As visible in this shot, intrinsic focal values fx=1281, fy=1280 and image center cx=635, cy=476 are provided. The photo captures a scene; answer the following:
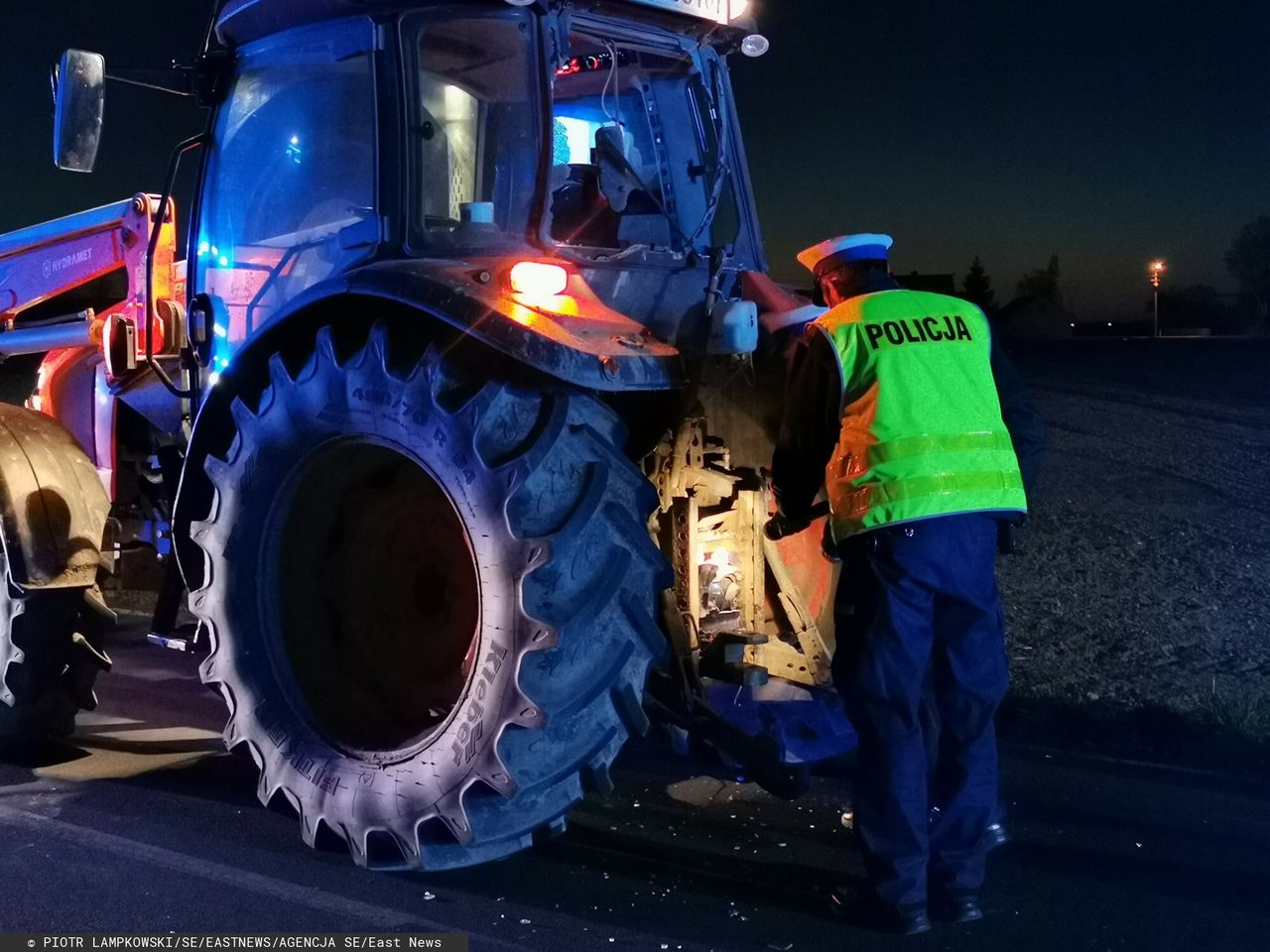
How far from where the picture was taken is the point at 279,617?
13.5 ft

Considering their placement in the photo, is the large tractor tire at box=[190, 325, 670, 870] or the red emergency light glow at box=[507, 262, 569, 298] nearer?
the large tractor tire at box=[190, 325, 670, 870]

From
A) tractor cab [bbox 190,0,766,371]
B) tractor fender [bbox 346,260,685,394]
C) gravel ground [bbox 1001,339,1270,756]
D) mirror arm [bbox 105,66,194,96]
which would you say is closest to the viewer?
tractor fender [bbox 346,260,685,394]

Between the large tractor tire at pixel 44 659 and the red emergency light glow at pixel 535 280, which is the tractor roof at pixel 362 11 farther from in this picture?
the large tractor tire at pixel 44 659

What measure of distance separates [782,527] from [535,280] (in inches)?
44.8

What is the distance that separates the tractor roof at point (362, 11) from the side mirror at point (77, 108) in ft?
1.58

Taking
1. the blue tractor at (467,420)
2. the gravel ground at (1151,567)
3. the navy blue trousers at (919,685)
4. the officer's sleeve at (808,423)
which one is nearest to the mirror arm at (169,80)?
the blue tractor at (467,420)

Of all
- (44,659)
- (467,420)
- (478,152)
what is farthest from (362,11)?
(44,659)

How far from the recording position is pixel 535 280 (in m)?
3.71

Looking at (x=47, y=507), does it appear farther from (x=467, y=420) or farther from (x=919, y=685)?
(x=919, y=685)

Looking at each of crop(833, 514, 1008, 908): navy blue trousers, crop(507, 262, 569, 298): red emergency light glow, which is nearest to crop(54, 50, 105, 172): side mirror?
crop(507, 262, 569, 298): red emergency light glow

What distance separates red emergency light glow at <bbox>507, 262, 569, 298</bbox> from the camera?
12.1 feet

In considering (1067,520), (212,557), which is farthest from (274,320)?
(1067,520)

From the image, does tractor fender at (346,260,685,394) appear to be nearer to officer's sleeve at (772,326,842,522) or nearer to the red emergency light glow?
the red emergency light glow

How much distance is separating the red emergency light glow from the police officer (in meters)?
0.77
